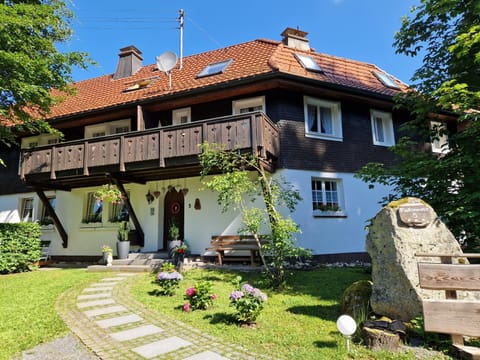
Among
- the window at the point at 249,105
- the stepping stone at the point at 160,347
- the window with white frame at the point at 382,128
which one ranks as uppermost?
the window at the point at 249,105

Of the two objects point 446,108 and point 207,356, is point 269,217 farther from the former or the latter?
point 446,108

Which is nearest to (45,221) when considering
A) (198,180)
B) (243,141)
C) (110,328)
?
(198,180)

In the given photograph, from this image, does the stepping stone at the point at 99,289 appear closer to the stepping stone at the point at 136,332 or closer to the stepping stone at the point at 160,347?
the stepping stone at the point at 136,332

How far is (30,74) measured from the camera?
10023 millimetres

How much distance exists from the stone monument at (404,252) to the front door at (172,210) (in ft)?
29.8

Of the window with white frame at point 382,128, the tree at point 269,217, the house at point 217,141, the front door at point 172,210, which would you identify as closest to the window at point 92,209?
the house at point 217,141

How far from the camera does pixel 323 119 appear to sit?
1229 cm

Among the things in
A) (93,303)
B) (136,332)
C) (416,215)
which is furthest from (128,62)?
(416,215)

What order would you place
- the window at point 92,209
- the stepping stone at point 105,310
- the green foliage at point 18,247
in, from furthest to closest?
the window at point 92,209 → the green foliage at point 18,247 → the stepping stone at point 105,310

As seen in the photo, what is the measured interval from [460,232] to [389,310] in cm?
307

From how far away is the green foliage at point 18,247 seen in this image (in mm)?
10931

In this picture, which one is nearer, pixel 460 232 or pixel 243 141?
pixel 460 232

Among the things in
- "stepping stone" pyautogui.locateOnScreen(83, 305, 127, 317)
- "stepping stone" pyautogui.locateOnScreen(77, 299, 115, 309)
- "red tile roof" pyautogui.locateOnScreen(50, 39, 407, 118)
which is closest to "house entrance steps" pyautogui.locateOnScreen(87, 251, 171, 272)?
"stepping stone" pyautogui.locateOnScreen(77, 299, 115, 309)

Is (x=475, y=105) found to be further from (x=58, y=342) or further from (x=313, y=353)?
(x=58, y=342)
